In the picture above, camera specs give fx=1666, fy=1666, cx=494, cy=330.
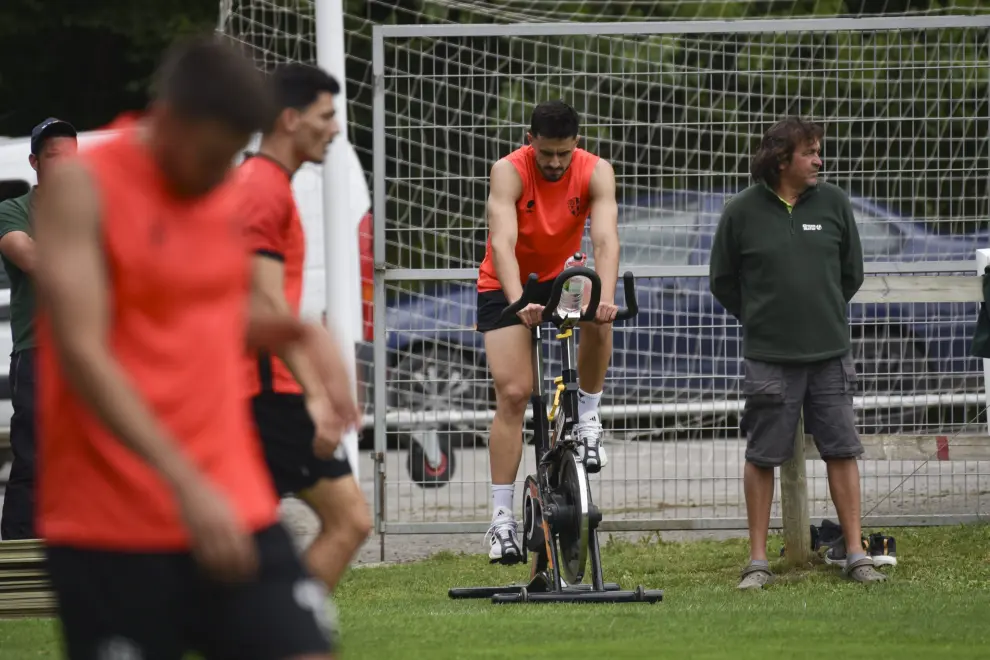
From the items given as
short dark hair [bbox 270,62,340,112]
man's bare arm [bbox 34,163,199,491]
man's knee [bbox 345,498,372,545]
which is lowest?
man's knee [bbox 345,498,372,545]

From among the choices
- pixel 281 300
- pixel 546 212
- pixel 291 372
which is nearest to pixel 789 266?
pixel 546 212

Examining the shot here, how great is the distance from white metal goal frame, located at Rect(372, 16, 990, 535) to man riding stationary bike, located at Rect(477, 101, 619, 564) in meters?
1.58

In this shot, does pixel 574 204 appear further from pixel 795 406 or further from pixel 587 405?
pixel 795 406

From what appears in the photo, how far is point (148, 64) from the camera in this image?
19844mm

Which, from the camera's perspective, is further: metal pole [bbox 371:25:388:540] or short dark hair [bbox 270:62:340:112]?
metal pole [bbox 371:25:388:540]

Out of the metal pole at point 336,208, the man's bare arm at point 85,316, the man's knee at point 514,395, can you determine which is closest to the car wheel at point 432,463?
the metal pole at point 336,208

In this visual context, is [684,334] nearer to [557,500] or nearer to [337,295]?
[337,295]

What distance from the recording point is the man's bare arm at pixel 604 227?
7.69 meters

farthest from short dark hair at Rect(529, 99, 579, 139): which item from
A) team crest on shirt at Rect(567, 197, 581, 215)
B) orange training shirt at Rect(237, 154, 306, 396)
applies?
orange training shirt at Rect(237, 154, 306, 396)

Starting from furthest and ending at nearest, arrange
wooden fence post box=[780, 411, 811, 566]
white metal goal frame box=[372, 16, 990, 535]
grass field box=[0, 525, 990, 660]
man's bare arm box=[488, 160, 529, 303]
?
white metal goal frame box=[372, 16, 990, 535]
wooden fence post box=[780, 411, 811, 566]
man's bare arm box=[488, 160, 529, 303]
grass field box=[0, 525, 990, 660]

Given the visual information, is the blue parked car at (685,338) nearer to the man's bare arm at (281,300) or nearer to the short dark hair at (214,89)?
the man's bare arm at (281,300)

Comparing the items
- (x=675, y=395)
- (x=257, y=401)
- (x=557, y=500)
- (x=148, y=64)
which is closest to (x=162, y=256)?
(x=257, y=401)

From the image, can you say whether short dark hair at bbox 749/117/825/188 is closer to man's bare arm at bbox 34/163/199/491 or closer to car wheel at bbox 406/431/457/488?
car wheel at bbox 406/431/457/488

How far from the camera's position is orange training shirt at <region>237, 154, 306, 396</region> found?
5.11m
